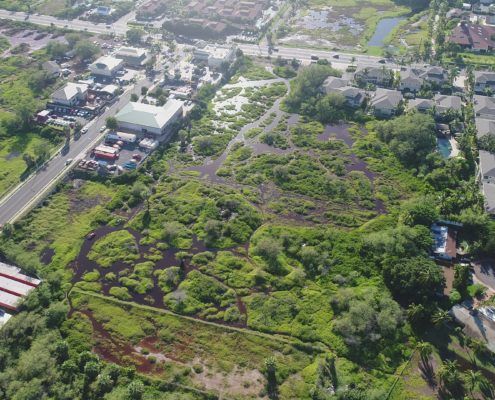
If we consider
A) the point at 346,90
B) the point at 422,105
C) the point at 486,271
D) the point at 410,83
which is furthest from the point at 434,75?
the point at 486,271

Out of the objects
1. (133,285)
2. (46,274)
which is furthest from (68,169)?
(133,285)

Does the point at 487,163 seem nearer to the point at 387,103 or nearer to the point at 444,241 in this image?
the point at 444,241

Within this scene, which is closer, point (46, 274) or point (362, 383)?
point (362, 383)

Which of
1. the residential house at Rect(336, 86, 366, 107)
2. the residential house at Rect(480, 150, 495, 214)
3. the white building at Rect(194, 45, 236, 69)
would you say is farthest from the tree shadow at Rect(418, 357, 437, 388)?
the white building at Rect(194, 45, 236, 69)

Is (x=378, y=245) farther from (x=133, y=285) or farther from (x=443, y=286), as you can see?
(x=133, y=285)

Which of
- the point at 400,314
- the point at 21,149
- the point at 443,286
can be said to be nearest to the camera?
the point at 400,314

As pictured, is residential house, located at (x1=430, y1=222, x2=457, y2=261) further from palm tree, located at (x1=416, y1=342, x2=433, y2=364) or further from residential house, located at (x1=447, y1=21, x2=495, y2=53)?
residential house, located at (x1=447, y1=21, x2=495, y2=53)
